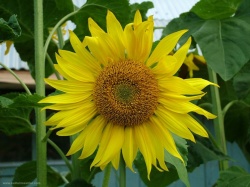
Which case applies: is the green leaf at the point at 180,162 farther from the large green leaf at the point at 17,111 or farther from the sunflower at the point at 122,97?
the large green leaf at the point at 17,111

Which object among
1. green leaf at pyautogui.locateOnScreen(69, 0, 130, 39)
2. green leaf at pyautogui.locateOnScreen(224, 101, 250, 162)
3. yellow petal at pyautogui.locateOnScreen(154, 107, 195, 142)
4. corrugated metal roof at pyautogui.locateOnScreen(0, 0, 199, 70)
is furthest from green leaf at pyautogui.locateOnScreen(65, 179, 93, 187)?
corrugated metal roof at pyautogui.locateOnScreen(0, 0, 199, 70)

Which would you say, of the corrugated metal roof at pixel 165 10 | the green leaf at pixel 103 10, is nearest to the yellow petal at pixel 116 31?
the green leaf at pixel 103 10

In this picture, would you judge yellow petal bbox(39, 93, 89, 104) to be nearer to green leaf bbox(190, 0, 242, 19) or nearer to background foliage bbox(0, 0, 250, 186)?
background foliage bbox(0, 0, 250, 186)

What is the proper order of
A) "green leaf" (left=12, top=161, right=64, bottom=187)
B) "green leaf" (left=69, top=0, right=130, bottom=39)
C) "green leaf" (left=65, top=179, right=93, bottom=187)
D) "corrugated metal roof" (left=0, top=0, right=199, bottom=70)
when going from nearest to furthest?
"green leaf" (left=65, top=179, right=93, bottom=187), "green leaf" (left=69, top=0, right=130, bottom=39), "green leaf" (left=12, top=161, right=64, bottom=187), "corrugated metal roof" (left=0, top=0, right=199, bottom=70)

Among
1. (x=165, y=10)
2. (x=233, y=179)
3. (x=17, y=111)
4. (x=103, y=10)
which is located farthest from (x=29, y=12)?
Answer: (x=165, y=10)

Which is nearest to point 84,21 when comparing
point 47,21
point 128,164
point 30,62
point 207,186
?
point 47,21

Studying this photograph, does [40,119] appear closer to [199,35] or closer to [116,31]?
[116,31]

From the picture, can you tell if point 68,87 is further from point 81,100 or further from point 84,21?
point 84,21
